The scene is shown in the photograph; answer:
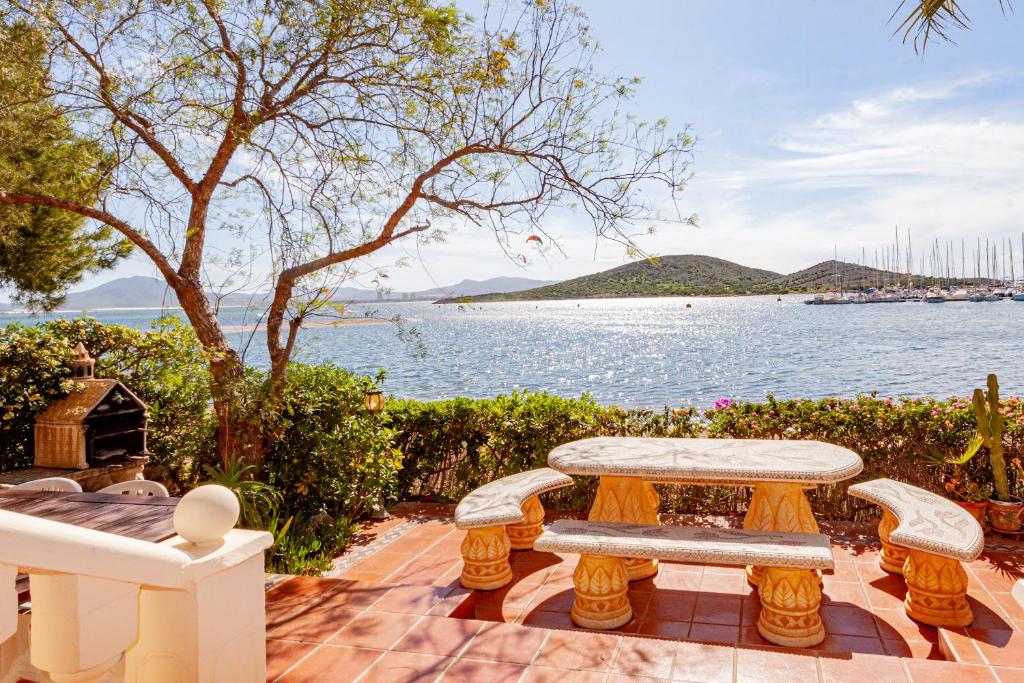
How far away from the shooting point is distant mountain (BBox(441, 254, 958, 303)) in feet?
236

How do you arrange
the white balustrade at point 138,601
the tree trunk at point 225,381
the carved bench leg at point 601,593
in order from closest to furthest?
the white balustrade at point 138,601, the carved bench leg at point 601,593, the tree trunk at point 225,381

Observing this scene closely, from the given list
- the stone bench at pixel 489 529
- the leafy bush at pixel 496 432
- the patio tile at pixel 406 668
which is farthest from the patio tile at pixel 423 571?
the patio tile at pixel 406 668

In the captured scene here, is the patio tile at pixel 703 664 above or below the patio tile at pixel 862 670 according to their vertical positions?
above

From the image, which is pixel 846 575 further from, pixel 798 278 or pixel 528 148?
pixel 798 278

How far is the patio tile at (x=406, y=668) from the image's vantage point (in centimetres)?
268

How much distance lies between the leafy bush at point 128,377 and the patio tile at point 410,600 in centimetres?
306

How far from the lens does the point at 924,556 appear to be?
381 cm

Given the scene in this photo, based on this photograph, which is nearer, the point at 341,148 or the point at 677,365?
the point at 341,148

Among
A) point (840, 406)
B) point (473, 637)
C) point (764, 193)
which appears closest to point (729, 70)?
point (840, 406)

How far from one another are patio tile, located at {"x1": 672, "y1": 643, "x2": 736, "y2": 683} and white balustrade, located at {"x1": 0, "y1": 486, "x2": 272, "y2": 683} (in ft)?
5.71

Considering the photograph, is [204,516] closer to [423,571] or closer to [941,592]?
[423,571]

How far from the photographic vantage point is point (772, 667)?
2.81 m

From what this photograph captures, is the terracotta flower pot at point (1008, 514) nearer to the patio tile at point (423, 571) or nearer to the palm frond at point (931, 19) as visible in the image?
the palm frond at point (931, 19)

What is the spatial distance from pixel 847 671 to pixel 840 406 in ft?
12.3
